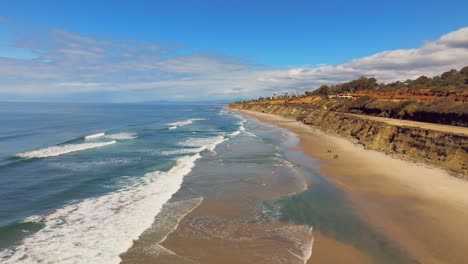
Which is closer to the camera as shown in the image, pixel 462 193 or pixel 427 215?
pixel 427 215

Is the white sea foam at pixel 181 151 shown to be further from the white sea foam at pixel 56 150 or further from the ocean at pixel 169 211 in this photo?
the white sea foam at pixel 56 150

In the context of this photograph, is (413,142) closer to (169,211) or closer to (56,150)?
(169,211)

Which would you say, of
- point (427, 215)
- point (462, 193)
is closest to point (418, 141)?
point (462, 193)

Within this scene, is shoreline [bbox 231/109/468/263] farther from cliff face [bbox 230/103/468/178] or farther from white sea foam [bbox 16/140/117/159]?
white sea foam [bbox 16/140/117/159]

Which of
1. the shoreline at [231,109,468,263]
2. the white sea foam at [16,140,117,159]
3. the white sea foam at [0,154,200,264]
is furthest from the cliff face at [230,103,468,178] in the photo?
the white sea foam at [16,140,117,159]

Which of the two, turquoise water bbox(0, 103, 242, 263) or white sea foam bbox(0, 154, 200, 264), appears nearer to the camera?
white sea foam bbox(0, 154, 200, 264)

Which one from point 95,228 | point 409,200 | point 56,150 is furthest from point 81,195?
point 409,200

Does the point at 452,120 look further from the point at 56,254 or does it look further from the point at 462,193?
the point at 56,254
